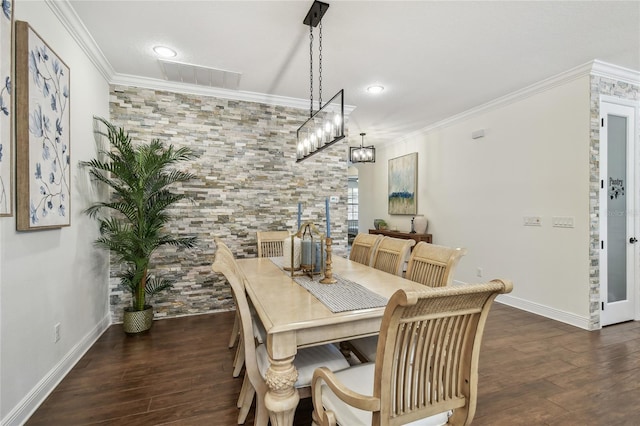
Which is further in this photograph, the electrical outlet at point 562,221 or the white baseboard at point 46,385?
the electrical outlet at point 562,221

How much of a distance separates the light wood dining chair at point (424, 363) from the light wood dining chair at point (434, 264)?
2.46 ft

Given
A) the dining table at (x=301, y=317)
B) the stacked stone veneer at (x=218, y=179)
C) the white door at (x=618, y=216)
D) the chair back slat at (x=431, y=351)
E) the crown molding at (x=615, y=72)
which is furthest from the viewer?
the stacked stone veneer at (x=218, y=179)

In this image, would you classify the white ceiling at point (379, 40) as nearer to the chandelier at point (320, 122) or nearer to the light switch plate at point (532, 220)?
the chandelier at point (320, 122)

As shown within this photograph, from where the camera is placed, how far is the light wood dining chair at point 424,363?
906 millimetres

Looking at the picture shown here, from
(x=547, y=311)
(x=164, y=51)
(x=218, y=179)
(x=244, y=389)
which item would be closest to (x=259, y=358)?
(x=244, y=389)

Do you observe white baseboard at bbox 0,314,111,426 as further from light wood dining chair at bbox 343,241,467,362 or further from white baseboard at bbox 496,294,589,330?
white baseboard at bbox 496,294,589,330

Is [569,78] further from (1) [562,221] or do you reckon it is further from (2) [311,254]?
(2) [311,254]

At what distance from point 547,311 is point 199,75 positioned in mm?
4682

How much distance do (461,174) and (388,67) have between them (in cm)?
228

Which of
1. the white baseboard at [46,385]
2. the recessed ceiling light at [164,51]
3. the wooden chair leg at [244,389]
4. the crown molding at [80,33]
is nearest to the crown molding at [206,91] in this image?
the crown molding at [80,33]

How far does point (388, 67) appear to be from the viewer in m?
3.06

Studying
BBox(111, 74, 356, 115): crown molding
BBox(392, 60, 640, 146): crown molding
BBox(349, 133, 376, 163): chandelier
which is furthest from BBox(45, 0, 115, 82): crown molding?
BBox(392, 60, 640, 146): crown molding

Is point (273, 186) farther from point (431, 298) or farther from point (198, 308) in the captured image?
point (431, 298)

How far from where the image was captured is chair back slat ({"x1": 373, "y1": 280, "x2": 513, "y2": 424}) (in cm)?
90
